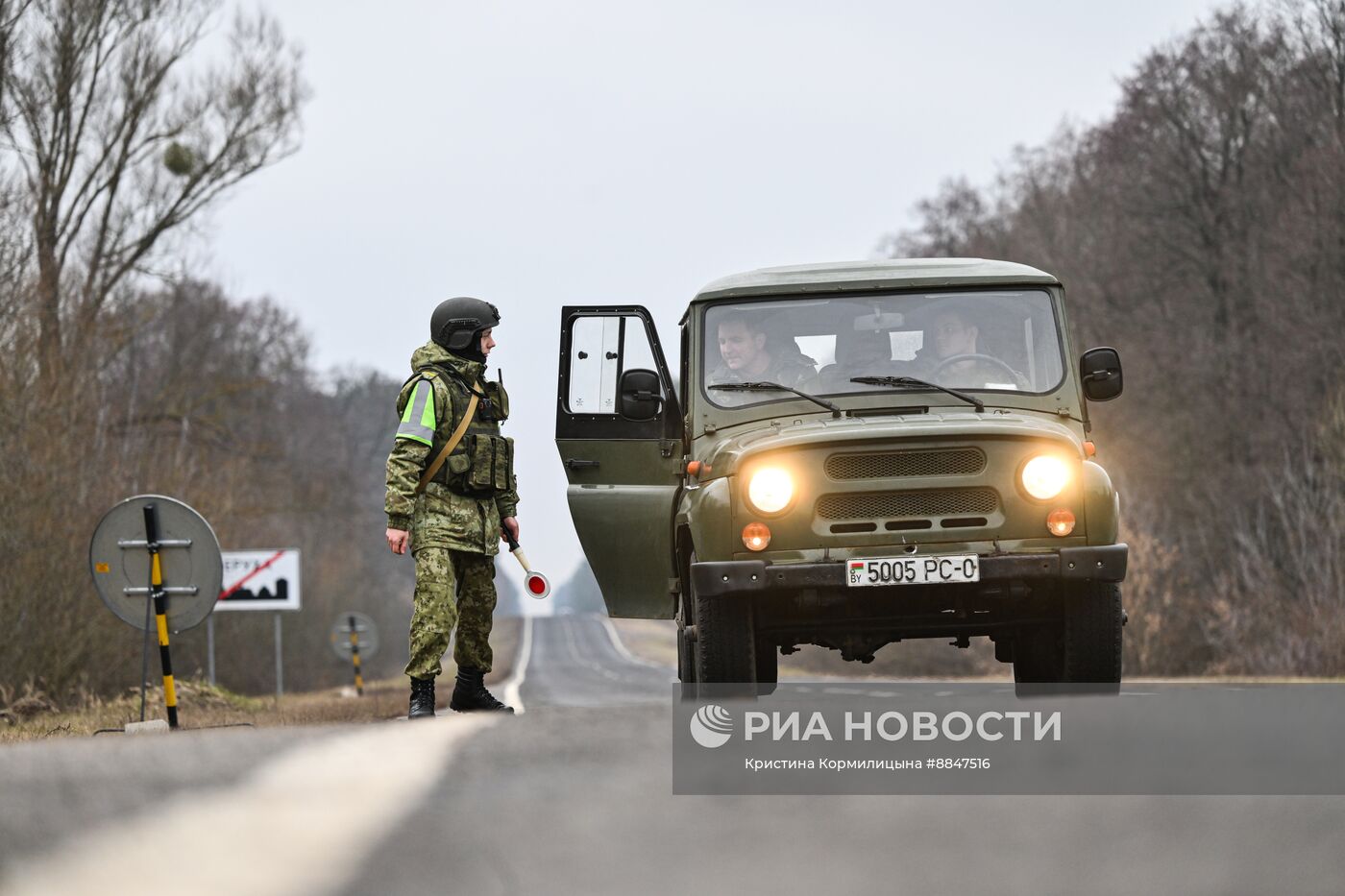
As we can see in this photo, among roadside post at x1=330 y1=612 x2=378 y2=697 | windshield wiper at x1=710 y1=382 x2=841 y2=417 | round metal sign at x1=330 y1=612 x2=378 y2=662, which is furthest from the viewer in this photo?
round metal sign at x1=330 y1=612 x2=378 y2=662

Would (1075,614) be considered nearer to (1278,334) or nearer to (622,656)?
(1278,334)

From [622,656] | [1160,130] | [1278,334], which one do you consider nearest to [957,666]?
[1278,334]

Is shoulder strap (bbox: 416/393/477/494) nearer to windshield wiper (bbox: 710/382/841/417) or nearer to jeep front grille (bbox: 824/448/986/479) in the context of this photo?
windshield wiper (bbox: 710/382/841/417)

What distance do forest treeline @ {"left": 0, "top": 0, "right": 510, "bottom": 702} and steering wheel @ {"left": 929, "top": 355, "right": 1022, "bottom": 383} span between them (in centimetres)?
1403

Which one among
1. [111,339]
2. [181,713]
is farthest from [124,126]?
[181,713]

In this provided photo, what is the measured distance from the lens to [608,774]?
3283 millimetres

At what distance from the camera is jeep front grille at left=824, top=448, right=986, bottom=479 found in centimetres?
794

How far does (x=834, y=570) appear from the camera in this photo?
7742 millimetres

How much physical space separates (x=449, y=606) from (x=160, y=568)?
314 centimetres

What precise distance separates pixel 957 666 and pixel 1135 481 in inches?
215

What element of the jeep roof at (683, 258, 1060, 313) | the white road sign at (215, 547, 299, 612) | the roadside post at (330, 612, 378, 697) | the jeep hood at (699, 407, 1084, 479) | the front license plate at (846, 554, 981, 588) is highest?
the jeep roof at (683, 258, 1060, 313)

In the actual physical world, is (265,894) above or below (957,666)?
above

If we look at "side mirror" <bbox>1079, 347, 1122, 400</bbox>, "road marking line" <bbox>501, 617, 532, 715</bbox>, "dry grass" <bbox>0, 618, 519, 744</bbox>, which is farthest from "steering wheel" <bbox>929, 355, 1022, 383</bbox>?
"road marking line" <bbox>501, 617, 532, 715</bbox>

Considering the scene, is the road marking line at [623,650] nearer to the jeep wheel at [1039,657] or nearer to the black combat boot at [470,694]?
the black combat boot at [470,694]
